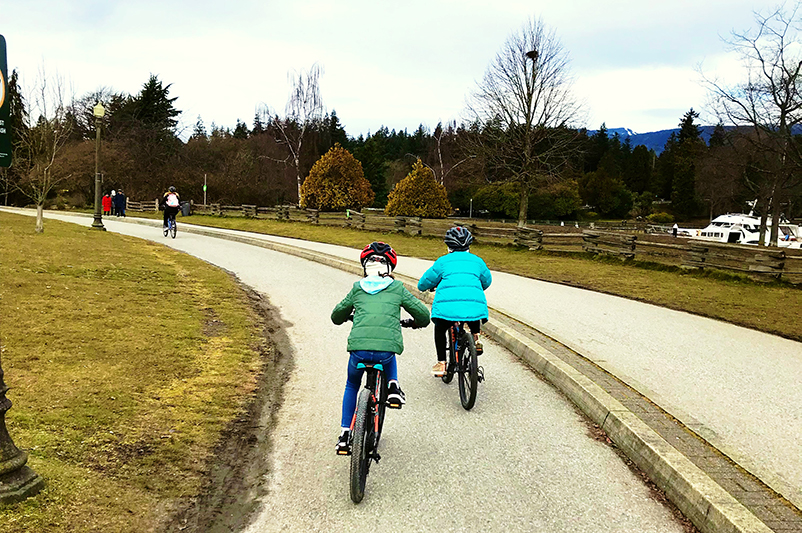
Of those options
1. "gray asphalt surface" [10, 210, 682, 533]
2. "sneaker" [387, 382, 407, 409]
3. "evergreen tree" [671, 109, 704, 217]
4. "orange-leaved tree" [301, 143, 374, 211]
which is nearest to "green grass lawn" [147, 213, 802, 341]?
"gray asphalt surface" [10, 210, 682, 533]

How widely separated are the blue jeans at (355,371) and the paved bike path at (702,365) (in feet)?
8.96

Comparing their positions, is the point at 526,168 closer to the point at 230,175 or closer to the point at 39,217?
the point at 39,217

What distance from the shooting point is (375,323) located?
14.2 feet

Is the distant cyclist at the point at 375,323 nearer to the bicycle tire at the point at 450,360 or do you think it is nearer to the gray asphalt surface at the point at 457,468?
the gray asphalt surface at the point at 457,468

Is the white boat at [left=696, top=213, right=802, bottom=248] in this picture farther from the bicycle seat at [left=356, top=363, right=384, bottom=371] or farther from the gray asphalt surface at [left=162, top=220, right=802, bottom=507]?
the bicycle seat at [left=356, top=363, right=384, bottom=371]

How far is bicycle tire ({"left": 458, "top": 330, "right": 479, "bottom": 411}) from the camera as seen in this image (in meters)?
5.73

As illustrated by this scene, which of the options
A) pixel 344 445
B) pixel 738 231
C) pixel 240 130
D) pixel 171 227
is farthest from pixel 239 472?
pixel 240 130

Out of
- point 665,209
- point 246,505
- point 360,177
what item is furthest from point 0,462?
point 665,209

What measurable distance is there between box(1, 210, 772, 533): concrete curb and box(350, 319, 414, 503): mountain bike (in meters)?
2.06

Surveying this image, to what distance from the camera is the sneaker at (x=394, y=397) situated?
4.41m

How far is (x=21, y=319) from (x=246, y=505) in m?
5.60

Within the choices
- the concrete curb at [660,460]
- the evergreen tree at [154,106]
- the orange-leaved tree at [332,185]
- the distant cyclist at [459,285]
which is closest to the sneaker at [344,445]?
the distant cyclist at [459,285]

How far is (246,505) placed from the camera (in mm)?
3916

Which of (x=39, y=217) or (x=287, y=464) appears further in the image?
(x=39, y=217)
